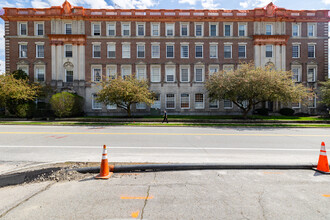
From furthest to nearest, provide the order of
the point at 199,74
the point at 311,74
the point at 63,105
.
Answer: the point at 311,74 < the point at 199,74 < the point at 63,105

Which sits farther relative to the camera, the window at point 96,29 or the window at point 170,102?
the window at point 170,102

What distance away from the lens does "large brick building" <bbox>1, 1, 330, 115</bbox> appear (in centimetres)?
2519

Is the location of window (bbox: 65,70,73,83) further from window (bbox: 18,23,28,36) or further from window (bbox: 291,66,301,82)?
window (bbox: 291,66,301,82)

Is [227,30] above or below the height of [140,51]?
above

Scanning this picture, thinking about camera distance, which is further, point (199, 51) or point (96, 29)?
point (199, 51)

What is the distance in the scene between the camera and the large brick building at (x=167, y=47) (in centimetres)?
2519

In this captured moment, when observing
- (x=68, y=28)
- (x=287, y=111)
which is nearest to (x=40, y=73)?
(x=68, y=28)

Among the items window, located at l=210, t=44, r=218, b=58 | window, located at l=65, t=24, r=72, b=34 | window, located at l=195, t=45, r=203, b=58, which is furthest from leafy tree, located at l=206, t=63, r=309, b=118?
window, located at l=65, t=24, r=72, b=34

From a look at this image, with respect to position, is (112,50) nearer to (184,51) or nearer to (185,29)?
(184,51)

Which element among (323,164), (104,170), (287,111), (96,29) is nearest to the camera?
(104,170)

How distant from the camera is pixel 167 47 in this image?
84.5 feet

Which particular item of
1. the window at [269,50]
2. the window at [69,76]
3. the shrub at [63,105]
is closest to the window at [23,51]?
the window at [69,76]

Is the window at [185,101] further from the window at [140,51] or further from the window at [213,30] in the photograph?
the window at [213,30]

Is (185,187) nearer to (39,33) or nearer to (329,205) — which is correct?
(329,205)
